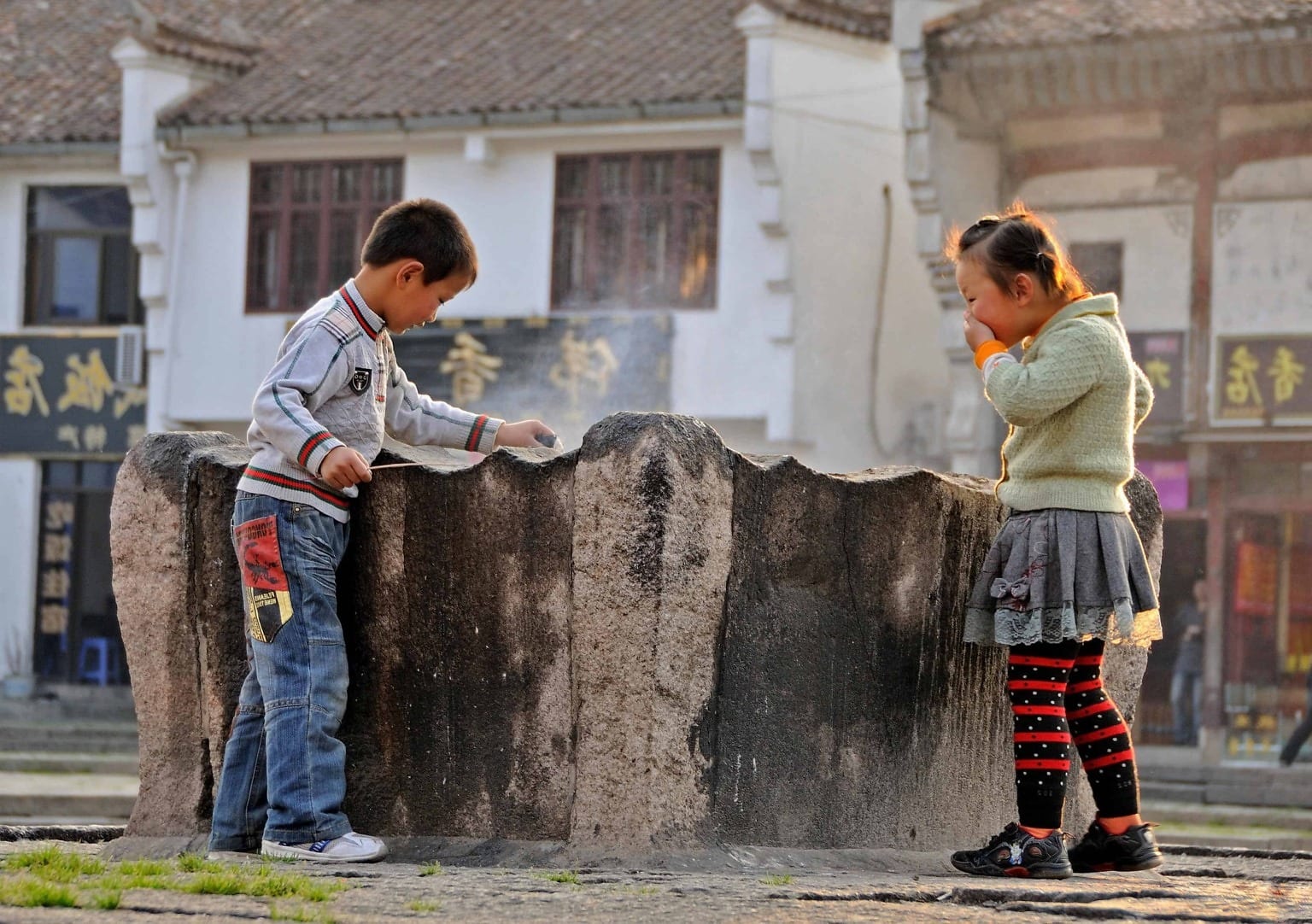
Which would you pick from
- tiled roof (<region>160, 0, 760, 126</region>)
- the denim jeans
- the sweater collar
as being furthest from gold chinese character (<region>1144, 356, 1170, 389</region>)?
the sweater collar

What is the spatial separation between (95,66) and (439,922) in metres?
20.5

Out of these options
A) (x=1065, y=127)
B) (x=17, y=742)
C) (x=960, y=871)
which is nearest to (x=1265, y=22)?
(x=1065, y=127)

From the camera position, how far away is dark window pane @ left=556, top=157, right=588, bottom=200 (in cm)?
1995

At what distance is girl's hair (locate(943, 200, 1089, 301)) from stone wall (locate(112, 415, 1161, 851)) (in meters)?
0.49

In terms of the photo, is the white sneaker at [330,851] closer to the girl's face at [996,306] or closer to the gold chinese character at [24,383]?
the girl's face at [996,306]

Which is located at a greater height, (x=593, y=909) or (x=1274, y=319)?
(x=1274, y=319)

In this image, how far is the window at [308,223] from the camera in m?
20.7

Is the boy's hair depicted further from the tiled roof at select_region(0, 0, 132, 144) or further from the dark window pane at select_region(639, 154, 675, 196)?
the tiled roof at select_region(0, 0, 132, 144)

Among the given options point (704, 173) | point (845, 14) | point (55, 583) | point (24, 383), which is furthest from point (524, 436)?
point (24, 383)

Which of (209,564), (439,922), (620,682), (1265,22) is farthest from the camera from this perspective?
(1265,22)

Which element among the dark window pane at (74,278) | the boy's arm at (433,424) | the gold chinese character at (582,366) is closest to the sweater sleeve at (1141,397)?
the boy's arm at (433,424)

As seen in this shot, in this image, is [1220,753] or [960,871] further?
[1220,753]

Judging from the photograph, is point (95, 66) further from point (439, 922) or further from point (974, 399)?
point (439, 922)

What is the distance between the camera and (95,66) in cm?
2248
